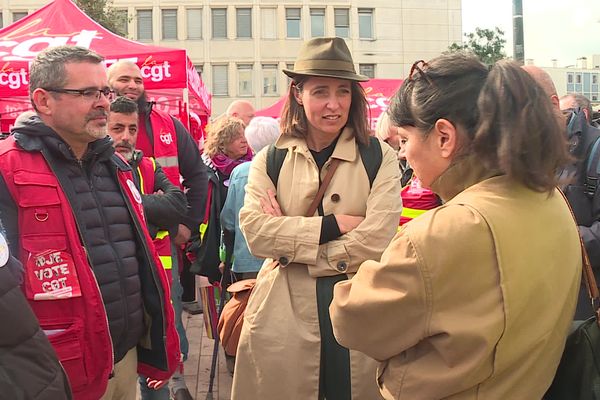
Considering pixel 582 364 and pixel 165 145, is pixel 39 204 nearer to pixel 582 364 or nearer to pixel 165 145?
pixel 582 364

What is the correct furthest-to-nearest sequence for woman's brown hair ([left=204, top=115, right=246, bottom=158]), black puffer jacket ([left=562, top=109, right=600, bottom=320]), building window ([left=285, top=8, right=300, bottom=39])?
building window ([left=285, top=8, right=300, bottom=39]), woman's brown hair ([left=204, top=115, right=246, bottom=158]), black puffer jacket ([left=562, top=109, right=600, bottom=320])

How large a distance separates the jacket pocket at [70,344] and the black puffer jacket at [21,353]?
2.27 ft

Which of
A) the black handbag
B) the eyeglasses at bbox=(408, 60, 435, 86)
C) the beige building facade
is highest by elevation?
the beige building facade

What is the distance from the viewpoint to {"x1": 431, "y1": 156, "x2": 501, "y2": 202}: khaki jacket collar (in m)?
1.57

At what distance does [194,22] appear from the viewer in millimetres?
40594

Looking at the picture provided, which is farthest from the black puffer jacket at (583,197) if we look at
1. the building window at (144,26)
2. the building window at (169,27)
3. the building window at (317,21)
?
the building window at (144,26)

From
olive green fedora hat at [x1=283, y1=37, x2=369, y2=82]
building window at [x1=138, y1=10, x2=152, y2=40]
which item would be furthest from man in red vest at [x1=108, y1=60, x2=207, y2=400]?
building window at [x1=138, y1=10, x2=152, y2=40]

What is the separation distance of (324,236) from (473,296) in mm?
1175

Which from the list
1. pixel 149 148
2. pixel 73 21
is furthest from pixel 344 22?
pixel 149 148

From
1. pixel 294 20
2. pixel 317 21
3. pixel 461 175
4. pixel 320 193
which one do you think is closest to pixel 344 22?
pixel 317 21

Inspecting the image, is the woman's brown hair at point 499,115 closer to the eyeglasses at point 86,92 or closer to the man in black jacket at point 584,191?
the eyeglasses at point 86,92

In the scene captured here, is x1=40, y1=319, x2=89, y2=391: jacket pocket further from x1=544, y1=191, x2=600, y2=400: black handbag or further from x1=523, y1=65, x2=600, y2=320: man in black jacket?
x1=523, y1=65, x2=600, y2=320: man in black jacket

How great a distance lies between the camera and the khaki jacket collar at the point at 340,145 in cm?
276

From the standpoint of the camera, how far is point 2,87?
6781mm
